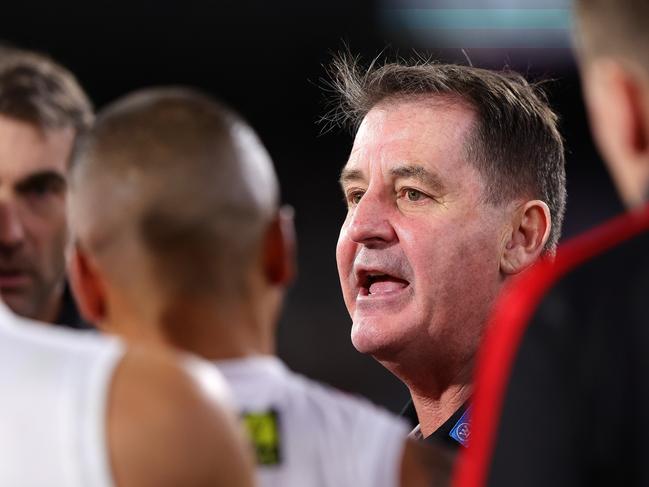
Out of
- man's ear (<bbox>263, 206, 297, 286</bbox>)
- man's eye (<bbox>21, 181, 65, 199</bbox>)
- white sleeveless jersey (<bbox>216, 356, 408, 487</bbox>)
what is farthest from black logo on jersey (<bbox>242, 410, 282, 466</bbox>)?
man's eye (<bbox>21, 181, 65, 199</bbox>)

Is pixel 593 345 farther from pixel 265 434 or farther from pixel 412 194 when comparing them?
pixel 412 194

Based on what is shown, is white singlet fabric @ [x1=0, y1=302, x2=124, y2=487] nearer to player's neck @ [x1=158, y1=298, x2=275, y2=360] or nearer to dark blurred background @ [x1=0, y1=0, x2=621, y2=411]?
player's neck @ [x1=158, y1=298, x2=275, y2=360]

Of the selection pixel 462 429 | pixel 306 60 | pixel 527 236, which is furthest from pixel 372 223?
pixel 306 60

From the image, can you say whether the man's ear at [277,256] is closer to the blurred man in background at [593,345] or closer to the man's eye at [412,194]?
the blurred man in background at [593,345]

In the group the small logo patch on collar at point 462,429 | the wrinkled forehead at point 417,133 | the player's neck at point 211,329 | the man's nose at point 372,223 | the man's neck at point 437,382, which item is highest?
the wrinkled forehead at point 417,133

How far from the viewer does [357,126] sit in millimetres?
3674

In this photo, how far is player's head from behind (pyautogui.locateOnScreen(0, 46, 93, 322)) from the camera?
3.85 metres

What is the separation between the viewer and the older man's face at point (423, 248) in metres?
3.21

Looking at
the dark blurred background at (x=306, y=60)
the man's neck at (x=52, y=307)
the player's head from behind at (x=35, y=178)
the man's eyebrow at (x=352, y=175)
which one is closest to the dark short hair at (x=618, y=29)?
the man's eyebrow at (x=352, y=175)

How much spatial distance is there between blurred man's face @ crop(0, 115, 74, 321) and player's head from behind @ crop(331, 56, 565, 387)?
1041 millimetres

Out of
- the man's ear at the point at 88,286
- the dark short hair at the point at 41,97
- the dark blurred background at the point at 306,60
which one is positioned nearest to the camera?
the man's ear at the point at 88,286

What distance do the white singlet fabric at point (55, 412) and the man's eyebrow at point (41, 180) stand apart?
2236mm

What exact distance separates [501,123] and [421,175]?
28 cm

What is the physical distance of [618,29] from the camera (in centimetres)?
187
